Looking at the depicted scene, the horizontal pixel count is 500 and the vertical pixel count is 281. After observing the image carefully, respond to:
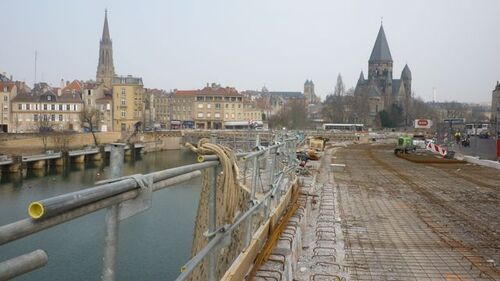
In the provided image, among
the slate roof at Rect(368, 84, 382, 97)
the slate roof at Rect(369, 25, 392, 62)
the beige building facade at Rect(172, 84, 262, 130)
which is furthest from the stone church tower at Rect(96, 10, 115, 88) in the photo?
the slate roof at Rect(369, 25, 392, 62)

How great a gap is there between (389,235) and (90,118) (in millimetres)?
68041

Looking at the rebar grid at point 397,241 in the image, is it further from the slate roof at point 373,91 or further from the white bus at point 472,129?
the slate roof at point 373,91

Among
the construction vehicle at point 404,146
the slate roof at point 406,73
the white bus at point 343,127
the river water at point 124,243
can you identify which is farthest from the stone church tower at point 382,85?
the river water at point 124,243

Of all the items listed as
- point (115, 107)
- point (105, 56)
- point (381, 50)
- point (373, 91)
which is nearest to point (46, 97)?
point (115, 107)

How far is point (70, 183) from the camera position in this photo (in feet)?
112

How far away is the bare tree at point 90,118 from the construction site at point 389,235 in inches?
2542

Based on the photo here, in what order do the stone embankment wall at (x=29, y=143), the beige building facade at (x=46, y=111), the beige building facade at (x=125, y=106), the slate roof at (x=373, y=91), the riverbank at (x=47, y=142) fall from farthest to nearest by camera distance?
the slate roof at (x=373, y=91)
the beige building facade at (x=125, y=106)
the beige building facade at (x=46, y=111)
the riverbank at (x=47, y=142)
the stone embankment wall at (x=29, y=143)

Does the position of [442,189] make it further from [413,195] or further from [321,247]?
[321,247]

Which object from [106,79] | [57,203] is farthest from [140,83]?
[57,203]

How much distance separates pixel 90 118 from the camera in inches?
2741

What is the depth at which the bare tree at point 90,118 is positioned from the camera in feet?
235

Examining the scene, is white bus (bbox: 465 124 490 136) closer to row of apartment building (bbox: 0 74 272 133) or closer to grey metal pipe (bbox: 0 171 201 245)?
row of apartment building (bbox: 0 74 272 133)

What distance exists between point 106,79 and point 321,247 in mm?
119294

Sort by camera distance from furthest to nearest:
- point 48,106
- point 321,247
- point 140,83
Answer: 1. point 140,83
2. point 48,106
3. point 321,247
